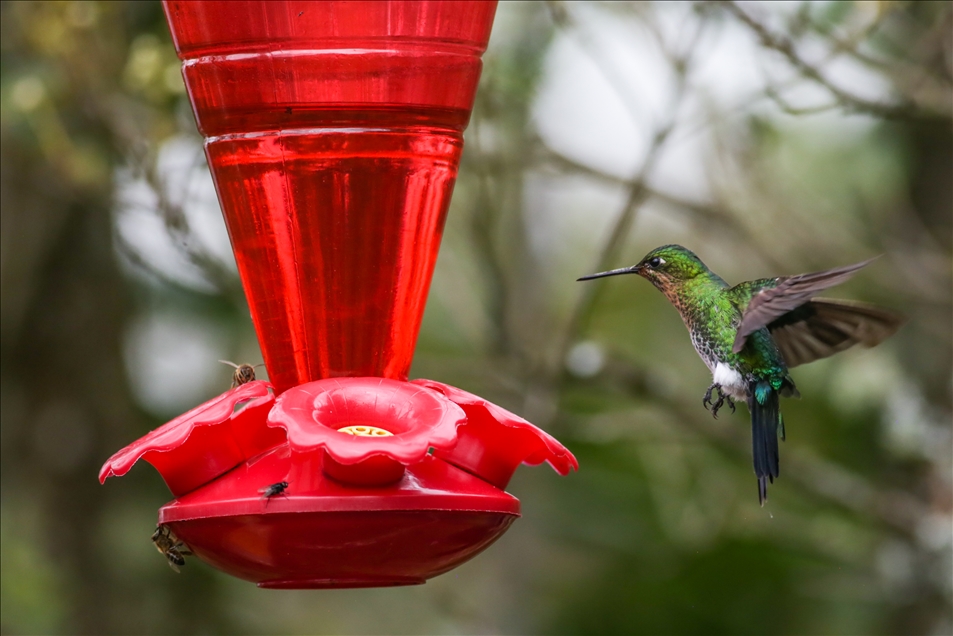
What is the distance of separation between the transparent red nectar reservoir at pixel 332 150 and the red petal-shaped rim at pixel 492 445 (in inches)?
10.3

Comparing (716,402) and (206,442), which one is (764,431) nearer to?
(716,402)

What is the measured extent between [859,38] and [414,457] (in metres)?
2.96

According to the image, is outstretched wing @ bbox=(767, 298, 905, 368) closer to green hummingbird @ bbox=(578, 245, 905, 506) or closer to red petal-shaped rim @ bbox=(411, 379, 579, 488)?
green hummingbird @ bbox=(578, 245, 905, 506)

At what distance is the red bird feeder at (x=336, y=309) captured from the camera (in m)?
1.98

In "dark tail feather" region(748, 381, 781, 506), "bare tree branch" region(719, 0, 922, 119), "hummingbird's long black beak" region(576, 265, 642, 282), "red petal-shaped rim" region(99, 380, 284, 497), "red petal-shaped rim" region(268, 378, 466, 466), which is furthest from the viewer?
"bare tree branch" region(719, 0, 922, 119)

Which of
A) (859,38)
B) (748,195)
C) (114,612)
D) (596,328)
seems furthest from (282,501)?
(596,328)

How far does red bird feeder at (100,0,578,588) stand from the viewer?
198 cm

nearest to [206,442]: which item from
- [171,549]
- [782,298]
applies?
[171,549]

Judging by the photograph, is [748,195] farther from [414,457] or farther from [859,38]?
[414,457]

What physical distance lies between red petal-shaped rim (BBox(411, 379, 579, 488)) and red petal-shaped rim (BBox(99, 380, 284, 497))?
334 mm

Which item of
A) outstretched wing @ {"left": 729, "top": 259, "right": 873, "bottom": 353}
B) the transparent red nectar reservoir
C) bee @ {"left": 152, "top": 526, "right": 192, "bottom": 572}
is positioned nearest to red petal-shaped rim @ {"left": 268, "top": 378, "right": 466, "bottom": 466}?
the transparent red nectar reservoir

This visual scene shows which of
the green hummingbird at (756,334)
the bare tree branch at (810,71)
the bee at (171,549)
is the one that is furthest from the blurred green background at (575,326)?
the bee at (171,549)

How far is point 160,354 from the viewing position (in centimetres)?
745

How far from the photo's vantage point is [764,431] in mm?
3133
